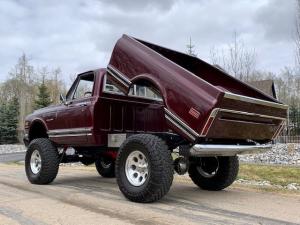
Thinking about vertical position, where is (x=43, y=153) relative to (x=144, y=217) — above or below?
above

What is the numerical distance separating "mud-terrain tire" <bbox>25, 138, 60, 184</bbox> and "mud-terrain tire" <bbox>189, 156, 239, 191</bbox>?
2.91 meters

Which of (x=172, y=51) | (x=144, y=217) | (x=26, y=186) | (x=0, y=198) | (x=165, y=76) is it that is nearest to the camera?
(x=144, y=217)

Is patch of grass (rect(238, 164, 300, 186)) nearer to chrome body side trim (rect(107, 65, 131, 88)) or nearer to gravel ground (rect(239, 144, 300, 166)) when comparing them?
gravel ground (rect(239, 144, 300, 166))

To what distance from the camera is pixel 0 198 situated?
8.09 m

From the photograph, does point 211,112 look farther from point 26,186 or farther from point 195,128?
point 26,186

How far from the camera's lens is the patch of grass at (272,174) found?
1181 centimetres

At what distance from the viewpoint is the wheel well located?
10.7m

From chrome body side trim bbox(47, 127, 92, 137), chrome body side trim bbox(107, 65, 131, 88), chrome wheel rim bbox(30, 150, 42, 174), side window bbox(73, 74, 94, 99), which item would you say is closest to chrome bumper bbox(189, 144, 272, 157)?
chrome body side trim bbox(107, 65, 131, 88)

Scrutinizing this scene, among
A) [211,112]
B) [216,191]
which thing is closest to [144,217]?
[211,112]

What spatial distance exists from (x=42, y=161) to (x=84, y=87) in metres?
1.79

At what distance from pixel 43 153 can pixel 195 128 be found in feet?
13.8

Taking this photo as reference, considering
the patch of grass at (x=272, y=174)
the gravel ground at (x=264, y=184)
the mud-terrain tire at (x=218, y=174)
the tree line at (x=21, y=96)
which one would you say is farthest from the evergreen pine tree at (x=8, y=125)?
the mud-terrain tire at (x=218, y=174)

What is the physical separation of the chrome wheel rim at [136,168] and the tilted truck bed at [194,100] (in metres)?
0.72

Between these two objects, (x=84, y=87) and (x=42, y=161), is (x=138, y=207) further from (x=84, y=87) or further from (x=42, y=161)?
(x=84, y=87)
